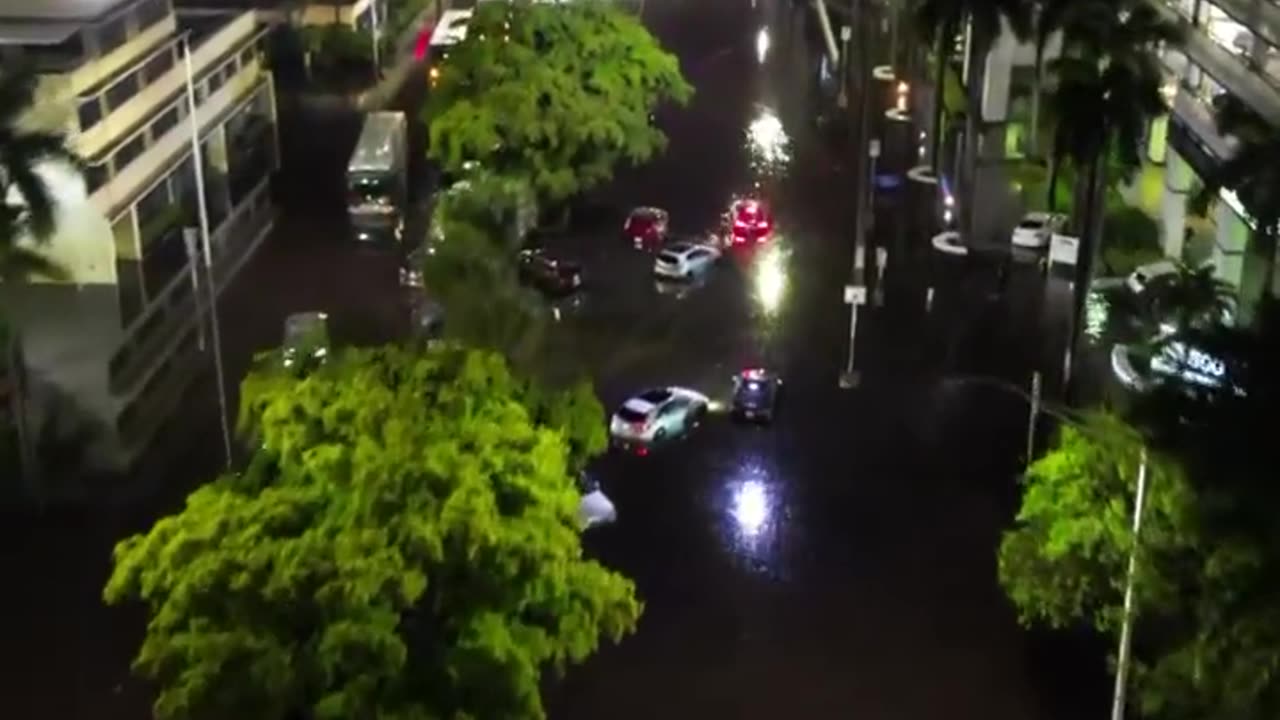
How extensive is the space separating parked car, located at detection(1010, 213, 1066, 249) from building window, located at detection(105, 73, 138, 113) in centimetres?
2842

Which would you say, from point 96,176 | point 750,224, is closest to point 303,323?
point 96,176

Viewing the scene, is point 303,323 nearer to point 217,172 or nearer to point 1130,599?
point 217,172

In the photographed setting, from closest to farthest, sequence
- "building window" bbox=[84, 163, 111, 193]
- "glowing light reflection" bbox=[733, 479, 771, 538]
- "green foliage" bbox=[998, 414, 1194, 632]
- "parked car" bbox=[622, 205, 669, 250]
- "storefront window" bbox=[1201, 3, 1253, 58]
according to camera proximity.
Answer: "green foliage" bbox=[998, 414, 1194, 632]
"glowing light reflection" bbox=[733, 479, 771, 538]
"storefront window" bbox=[1201, 3, 1253, 58]
"building window" bbox=[84, 163, 111, 193]
"parked car" bbox=[622, 205, 669, 250]

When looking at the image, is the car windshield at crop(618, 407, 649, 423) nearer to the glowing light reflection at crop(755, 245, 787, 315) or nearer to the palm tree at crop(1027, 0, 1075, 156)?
the glowing light reflection at crop(755, 245, 787, 315)

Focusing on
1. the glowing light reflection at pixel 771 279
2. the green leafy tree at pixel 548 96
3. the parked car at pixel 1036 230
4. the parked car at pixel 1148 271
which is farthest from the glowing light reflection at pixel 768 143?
the parked car at pixel 1148 271

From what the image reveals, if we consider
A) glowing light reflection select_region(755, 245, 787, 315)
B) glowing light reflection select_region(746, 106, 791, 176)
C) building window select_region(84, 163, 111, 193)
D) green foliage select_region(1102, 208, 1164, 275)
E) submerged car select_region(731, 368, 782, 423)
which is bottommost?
glowing light reflection select_region(746, 106, 791, 176)

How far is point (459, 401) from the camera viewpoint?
22609mm

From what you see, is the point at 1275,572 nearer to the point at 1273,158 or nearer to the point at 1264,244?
the point at 1273,158

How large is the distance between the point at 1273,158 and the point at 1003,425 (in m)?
9.10

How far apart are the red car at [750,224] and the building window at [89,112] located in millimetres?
20465

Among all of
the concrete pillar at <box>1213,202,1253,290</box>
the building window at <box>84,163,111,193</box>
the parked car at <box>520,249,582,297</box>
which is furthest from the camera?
the parked car at <box>520,249,582,297</box>

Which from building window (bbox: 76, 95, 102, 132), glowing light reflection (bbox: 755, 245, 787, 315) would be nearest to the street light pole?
glowing light reflection (bbox: 755, 245, 787, 315)

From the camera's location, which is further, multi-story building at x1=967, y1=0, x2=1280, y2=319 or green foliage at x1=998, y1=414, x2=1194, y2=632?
multi-story building at x1=967, y1=0, x2=1280, y2=319

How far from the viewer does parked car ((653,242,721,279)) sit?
154 feet
